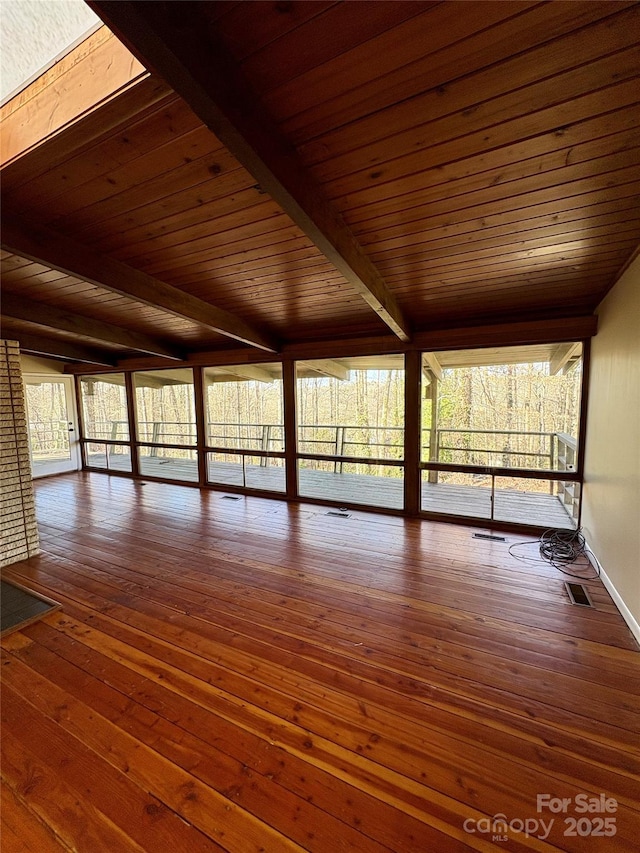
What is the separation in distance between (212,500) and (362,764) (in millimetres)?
4372

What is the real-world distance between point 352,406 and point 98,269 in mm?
4194

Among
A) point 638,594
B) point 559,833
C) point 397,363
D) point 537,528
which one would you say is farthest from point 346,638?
point 397,363

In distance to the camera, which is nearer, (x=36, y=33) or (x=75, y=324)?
(x=36, y=33)

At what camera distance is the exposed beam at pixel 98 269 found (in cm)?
216

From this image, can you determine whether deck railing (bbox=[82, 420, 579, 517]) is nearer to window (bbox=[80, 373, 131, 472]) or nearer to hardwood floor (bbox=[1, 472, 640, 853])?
window (bbox=[80, 373, 131, 472])

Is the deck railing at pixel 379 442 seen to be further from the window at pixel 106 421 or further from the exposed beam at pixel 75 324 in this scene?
the exposed beam at pixel 75 324

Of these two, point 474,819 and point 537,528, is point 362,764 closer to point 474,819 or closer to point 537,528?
point 474,819

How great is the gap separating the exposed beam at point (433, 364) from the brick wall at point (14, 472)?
446cm

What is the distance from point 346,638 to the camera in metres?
2.11

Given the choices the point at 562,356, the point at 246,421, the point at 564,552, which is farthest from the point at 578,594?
the point at 246,421

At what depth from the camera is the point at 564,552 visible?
10.7 ft
